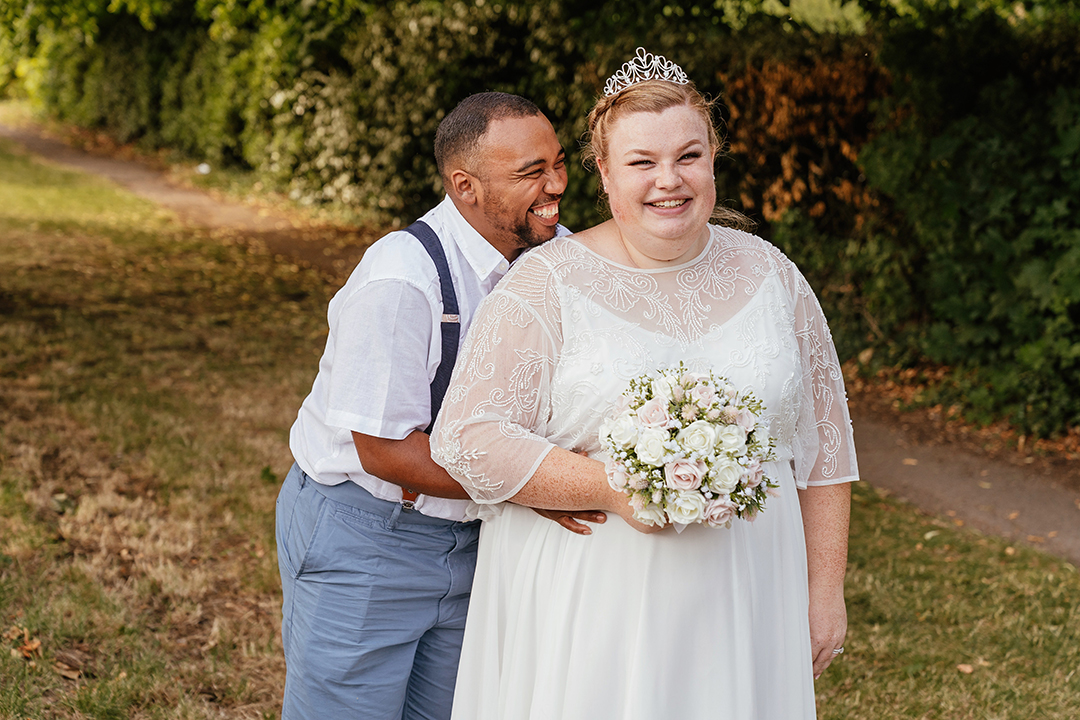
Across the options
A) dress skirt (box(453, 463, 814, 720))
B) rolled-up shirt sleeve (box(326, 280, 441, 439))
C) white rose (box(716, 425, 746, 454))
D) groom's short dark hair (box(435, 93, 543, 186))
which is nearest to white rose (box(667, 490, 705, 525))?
white rose (box(716, 425, 746, 454))

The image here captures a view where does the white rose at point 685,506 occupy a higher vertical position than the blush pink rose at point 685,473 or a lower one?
lower

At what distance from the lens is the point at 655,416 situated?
6.48ft

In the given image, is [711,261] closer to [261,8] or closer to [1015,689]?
[1015,689]

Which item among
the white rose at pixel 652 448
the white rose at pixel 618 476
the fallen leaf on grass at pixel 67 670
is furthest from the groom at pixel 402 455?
the fallen leaf on grass at pixel 67 670

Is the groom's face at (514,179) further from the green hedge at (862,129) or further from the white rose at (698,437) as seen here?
the green hedge at (862,129)

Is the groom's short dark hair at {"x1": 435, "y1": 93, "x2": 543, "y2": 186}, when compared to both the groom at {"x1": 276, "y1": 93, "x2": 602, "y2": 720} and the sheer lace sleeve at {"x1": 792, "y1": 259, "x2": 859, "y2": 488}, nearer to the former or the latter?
the groom at {"x1": 276, "y1": 93, "x2": 602, "y2": 720}

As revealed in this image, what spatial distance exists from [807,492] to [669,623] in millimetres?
548

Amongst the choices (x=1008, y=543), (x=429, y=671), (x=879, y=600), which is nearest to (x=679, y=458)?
(x=429, y=671)

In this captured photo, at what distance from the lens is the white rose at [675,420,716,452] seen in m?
1.95

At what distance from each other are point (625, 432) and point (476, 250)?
75 cm

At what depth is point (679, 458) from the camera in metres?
1.95

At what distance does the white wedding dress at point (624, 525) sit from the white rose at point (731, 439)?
0.26 metres

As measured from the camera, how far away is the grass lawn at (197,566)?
4.14 meters

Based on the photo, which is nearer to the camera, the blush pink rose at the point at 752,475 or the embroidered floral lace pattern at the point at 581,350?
the blush pink rose at the point at 752,475
